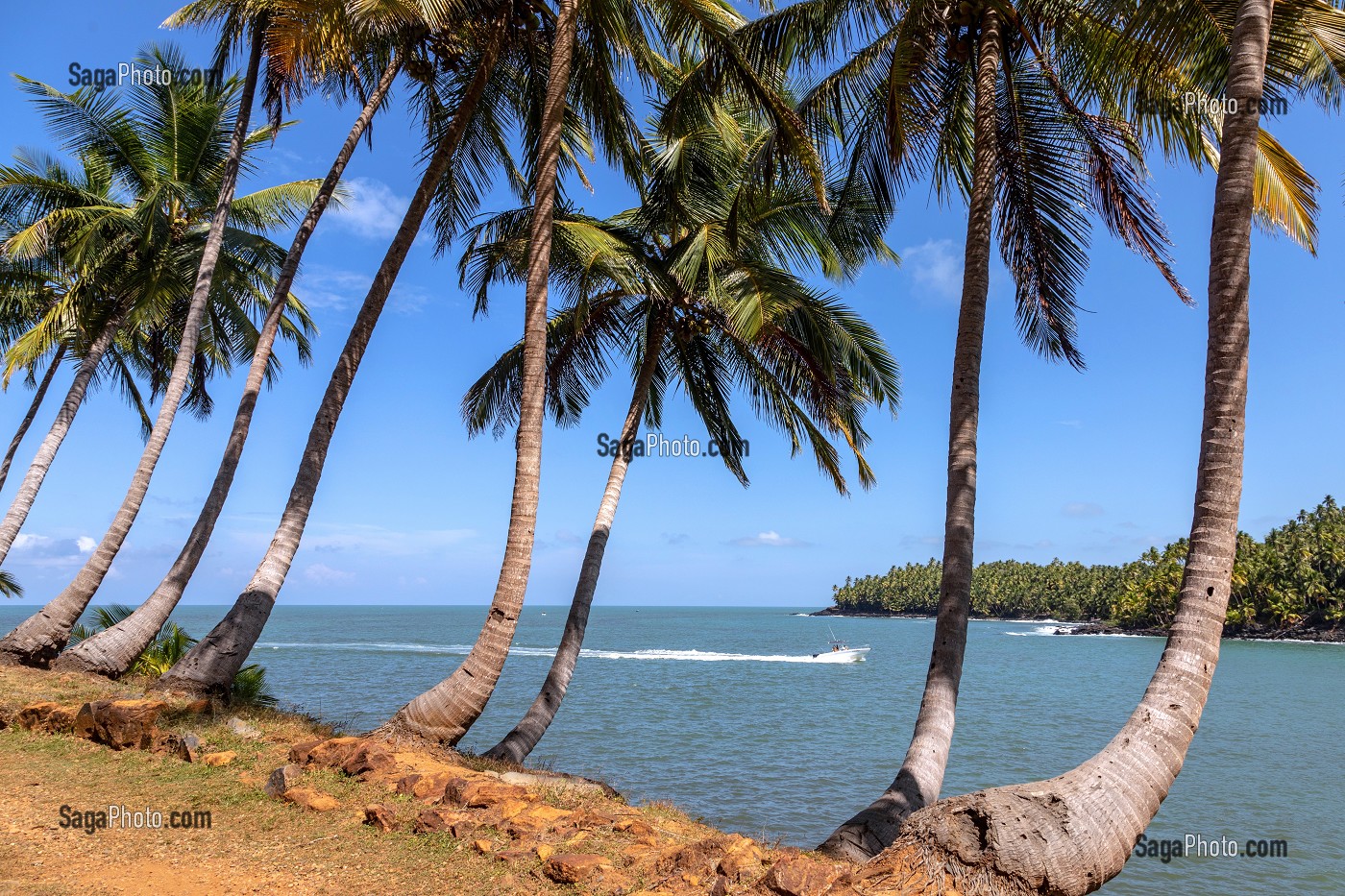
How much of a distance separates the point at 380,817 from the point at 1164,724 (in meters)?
5.35

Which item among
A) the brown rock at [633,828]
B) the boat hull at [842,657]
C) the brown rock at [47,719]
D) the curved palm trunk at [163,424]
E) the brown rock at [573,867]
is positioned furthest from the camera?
the boat hull at [842,657]

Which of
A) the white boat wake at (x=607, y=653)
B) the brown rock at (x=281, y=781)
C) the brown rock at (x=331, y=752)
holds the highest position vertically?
the brown rock at (x=331, y=752)

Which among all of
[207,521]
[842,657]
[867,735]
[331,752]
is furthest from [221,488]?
[842,657]

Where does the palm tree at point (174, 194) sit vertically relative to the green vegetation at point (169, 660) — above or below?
above

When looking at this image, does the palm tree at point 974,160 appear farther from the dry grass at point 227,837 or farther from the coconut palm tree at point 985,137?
the dry grass at point 227,837

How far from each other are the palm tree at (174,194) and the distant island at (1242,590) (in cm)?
4323

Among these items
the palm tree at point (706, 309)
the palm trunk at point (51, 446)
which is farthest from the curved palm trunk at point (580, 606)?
the palm trunk at point (51, 446)

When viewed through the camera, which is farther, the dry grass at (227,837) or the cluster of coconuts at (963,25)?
the cluster of coconuts at (963,25)

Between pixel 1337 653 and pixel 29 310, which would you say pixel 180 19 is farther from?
pixel 1337 653

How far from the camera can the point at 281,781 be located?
21.4 feet

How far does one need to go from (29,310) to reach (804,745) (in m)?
23.0

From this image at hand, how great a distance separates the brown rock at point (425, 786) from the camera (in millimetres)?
6363

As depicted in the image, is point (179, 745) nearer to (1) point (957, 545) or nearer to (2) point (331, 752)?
(2) point (331, 752)

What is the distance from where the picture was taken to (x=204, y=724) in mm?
8195
